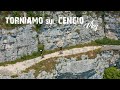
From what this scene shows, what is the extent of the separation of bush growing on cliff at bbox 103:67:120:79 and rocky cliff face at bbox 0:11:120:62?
0.58 m

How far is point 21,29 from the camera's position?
41.1 m

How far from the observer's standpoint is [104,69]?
41.2 m

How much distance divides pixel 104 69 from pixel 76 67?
19.3 inches

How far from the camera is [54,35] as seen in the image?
41.2 metres

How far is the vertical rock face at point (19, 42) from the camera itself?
135ft

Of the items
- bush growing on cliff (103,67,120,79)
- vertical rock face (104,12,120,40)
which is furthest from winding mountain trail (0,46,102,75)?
bush growing on cliff (103,67,120,79)

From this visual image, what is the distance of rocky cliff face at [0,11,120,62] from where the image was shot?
1617 inches

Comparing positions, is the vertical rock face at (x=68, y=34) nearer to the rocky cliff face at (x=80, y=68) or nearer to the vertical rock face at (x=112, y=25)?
the vertical rock face at (x=112, y=25)

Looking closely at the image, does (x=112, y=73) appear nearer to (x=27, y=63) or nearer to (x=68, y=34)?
(x=68, y=34)

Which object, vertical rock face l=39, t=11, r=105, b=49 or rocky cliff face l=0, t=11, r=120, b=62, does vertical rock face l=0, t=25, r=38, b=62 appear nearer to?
rocky cliff face l=0, t=11, r=120, b=62

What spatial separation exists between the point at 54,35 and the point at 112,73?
122 cm

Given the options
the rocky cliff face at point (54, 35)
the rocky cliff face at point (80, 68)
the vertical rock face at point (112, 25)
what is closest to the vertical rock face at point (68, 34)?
the rocky cliff face at point (54, 35)

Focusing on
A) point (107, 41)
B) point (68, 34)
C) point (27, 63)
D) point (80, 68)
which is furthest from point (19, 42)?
point (107, 41)

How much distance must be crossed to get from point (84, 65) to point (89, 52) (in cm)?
25
